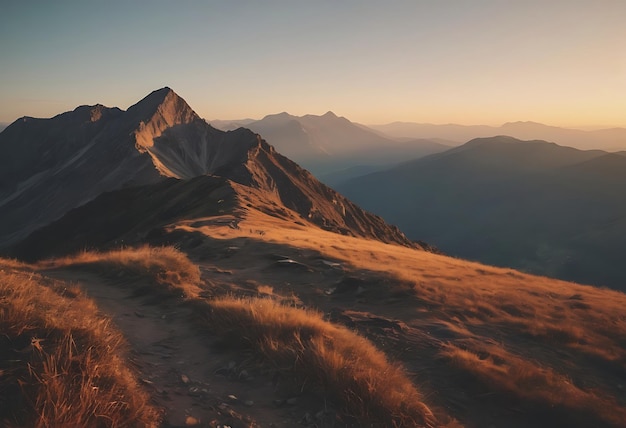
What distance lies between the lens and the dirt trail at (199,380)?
4.62 m

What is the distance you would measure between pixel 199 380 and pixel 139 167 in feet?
332

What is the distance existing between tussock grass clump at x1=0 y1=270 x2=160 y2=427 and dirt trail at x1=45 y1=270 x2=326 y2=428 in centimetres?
46

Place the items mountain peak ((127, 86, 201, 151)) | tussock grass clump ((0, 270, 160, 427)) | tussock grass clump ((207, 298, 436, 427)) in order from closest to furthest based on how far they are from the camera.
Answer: tussock grass clump ((0, 270, 160, 427)), tussock grass clump ((207, 298, 436, 427)), mountain peak ((127, 86, 201, 151))

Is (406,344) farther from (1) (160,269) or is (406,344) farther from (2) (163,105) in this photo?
(2) (163,105)

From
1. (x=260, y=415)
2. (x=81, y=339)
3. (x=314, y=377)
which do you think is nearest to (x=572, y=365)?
(x=314, y=377)

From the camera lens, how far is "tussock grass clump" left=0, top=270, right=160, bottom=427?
11.6 feet

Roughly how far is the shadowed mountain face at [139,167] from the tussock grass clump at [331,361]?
36.8 meters

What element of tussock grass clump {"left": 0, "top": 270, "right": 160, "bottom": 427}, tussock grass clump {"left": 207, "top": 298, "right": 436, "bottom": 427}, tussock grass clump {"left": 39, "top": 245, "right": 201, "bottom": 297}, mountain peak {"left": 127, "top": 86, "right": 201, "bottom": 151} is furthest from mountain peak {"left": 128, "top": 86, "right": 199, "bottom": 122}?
tussock grass clump {"left": 0, "top": 270, "right": 160, "bottom": 427}

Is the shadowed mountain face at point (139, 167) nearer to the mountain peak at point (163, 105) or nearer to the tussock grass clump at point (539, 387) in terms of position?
the mountain peak at point (163, 105)

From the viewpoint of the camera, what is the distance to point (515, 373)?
682cm

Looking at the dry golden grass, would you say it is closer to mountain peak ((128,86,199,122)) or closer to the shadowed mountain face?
the shadowed mountain face

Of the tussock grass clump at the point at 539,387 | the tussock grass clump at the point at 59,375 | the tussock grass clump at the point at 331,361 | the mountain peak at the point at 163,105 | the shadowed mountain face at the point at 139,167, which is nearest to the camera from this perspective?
the tussock grass clump at the point at 59,375

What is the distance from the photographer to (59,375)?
388 centimetres

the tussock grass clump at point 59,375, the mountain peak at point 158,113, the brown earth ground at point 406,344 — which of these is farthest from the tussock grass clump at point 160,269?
the mountain peak at point 158,113
